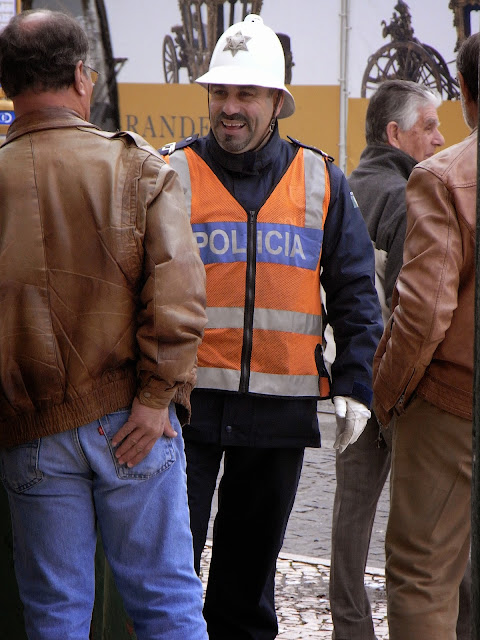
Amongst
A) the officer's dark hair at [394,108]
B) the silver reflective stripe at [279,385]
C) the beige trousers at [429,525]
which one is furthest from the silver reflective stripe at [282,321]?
the officer's dark hair at [394,108]

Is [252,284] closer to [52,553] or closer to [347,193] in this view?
[347,193]

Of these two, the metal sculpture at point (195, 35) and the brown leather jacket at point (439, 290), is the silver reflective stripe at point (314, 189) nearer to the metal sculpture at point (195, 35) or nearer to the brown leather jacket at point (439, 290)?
the brown leather jacket at point (439, 290)

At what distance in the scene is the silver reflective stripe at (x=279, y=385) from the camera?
10.8 feet

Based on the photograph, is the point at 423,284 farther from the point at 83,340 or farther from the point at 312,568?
the point at 312,568

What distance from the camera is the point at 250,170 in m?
3.36

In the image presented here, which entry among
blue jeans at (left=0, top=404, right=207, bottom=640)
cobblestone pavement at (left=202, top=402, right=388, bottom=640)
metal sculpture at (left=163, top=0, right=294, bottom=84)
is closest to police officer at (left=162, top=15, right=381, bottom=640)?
cobblestone pavement at (left=202, top=402, right=388, bottom=640)

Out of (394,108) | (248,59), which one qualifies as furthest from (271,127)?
(394,108)

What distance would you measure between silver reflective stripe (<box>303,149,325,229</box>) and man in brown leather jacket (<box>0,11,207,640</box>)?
0.91 meters

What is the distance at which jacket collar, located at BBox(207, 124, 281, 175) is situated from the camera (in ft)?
11.0

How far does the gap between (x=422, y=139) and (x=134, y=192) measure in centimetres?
220

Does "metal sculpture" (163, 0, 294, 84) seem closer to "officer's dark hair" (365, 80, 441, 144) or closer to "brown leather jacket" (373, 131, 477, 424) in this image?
"officer's dark hair" (365, 80, 441, 144)

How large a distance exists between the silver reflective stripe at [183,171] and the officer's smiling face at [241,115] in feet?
0.41

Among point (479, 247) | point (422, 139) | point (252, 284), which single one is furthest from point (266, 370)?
point (479, 247)

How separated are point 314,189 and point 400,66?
22.0 feet
